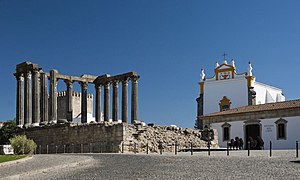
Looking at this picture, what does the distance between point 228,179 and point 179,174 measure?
1868 millimetres

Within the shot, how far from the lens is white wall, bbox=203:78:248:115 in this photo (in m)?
51.9

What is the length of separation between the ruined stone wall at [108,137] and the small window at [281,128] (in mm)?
6110

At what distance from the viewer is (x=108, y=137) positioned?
2894 centimetres

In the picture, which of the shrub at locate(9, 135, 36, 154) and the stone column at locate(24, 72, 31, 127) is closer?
the shrub at locate(9, 135, 36, 154)

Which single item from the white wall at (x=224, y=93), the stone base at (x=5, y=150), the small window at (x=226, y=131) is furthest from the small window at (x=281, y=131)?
the stone base at (x=5, y=150)

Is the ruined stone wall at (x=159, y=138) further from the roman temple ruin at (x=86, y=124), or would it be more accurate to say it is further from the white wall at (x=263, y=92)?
the white wall at (x=263, y=92)

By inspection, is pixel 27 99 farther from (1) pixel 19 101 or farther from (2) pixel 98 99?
(2) pixel 98 99

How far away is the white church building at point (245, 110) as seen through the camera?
35656 millimetres

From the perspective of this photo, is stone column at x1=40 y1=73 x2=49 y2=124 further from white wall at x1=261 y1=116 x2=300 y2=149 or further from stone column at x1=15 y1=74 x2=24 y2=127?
white wall at x1=261 y1=116 x2=300 y2=149

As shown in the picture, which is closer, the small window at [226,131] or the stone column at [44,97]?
the stone column at [44,97]

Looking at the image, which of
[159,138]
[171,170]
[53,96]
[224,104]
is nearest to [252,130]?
[159,138]

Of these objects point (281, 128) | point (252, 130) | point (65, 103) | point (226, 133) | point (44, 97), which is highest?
point (44, 97)

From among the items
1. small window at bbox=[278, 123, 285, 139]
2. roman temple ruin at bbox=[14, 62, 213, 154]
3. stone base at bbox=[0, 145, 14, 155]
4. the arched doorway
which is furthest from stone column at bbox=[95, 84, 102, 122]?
small window at bbox=[278, 123, 285, 139]

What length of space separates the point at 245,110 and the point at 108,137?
48.9 feet
